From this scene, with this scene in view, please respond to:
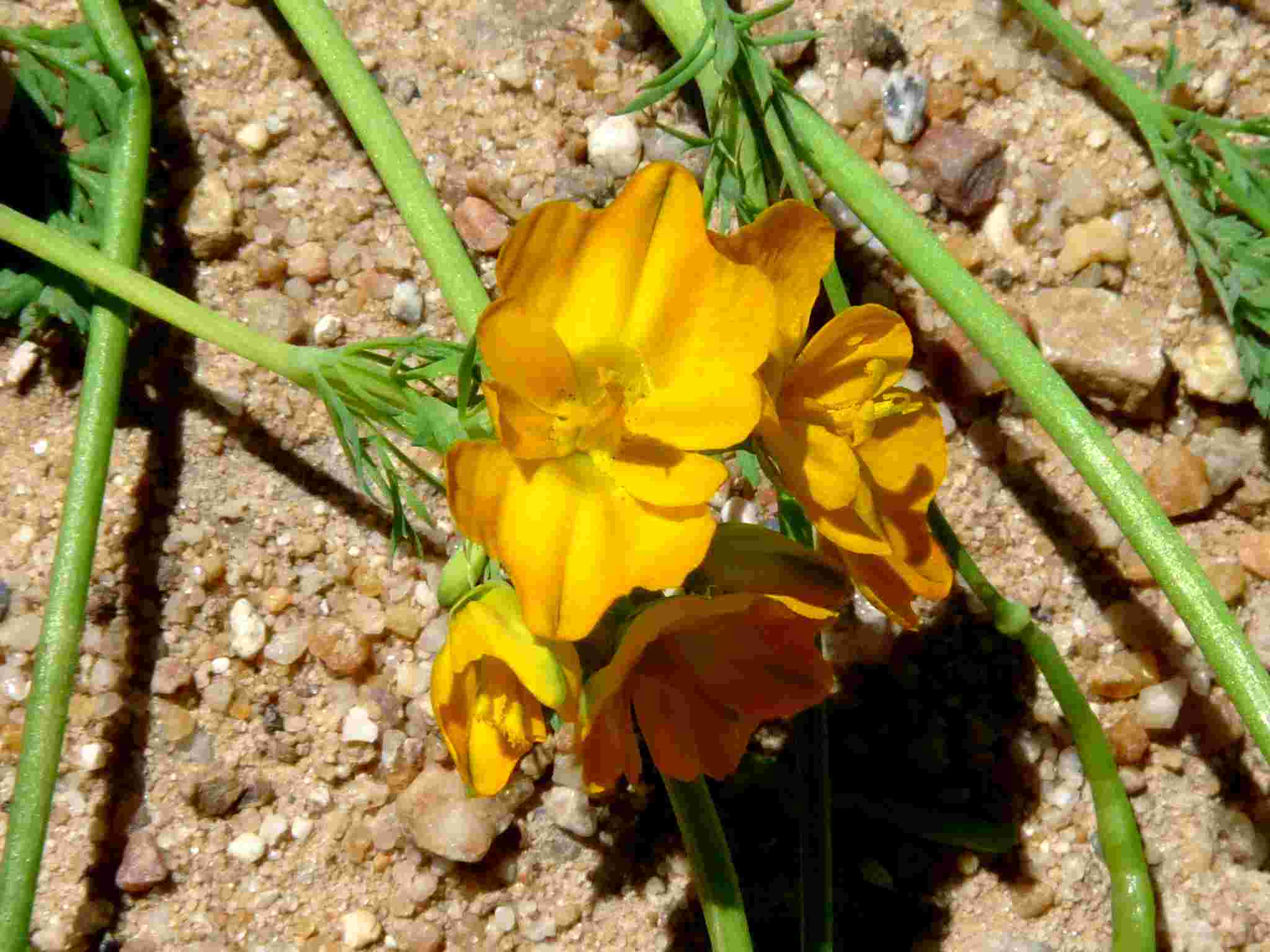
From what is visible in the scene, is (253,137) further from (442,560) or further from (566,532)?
(566,532)

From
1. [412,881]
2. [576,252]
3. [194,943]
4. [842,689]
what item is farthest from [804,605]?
[194,943]

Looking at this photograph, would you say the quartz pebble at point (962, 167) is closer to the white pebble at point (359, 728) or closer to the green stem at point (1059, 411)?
the green stem at point (1059, 411)

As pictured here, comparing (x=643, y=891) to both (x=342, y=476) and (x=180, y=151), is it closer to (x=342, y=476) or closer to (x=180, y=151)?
(x=342, y=476)

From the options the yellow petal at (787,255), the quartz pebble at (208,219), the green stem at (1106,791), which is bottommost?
the green stem at (1106,791)

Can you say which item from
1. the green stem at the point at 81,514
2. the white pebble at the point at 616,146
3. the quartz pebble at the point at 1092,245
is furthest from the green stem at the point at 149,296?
the quartz pebble at the point at 1092,245

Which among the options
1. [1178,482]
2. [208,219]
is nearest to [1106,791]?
[1178,482]

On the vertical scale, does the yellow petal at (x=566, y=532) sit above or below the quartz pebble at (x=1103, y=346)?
below

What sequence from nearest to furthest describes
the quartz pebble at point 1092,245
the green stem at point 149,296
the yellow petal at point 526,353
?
the yellow petal at point 526,353
the green stem at point 149,296
the quartz pebble at point 1092,245
